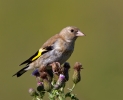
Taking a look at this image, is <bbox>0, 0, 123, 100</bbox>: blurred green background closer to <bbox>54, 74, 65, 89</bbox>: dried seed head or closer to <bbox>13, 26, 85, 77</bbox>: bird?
<bbox>13, 26, 85, 77</bbox>: bird

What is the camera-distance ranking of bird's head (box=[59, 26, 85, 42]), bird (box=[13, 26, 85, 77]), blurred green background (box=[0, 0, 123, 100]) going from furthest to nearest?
blurred green background (box=[0, 0, 123, 100]), bird's head (box=[59, 26, 85, 42]), bird (box=[13, 26, 85, 77])

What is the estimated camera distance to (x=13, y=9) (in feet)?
59.4

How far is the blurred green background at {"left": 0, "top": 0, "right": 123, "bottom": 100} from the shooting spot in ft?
40.5

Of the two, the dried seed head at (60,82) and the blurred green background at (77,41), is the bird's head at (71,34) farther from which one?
the blurred green background at (77,41)

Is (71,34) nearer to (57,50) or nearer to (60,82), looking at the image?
(57,50)

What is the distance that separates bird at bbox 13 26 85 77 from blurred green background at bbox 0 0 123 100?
3516 millimetres

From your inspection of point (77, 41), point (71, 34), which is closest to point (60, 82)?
point (71, 34)

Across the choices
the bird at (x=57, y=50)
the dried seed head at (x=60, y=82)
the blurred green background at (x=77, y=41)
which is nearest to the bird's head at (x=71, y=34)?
the bird at (x=57, y=50)

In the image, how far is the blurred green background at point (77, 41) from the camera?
40.5ft

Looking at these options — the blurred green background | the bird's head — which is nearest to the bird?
the bird's head

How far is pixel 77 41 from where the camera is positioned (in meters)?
15.9

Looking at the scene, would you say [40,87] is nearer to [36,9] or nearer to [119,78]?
[119,78]

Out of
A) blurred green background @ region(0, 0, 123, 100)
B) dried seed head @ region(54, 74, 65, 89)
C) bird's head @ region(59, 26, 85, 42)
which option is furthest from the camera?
blurred green background @ region(0, 0, 123, 100)

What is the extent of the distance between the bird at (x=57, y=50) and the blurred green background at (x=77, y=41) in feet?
11.5
